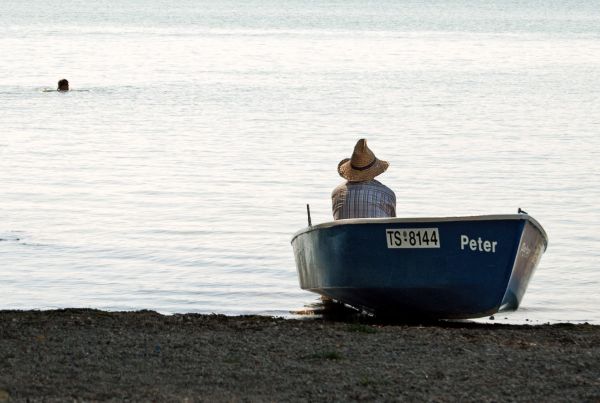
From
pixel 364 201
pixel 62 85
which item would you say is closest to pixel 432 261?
pixel 364 201

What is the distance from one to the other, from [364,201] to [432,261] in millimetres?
1155

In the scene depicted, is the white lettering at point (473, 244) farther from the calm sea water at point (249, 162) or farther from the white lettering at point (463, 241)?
the calm sea water at point (249, 162)

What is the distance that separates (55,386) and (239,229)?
37.2 ft

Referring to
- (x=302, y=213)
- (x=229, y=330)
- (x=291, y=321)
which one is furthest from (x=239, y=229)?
(x=229, y=330)

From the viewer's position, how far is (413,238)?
12.0 m

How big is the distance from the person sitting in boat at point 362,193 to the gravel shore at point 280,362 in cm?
142

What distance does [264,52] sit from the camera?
81062 millimetres

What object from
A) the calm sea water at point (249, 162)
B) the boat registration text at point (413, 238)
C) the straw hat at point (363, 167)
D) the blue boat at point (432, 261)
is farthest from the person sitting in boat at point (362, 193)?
the calm sea water at point (249, 162)

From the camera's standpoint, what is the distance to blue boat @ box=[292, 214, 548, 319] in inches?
467

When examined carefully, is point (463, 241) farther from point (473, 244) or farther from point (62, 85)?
point (62, 85)

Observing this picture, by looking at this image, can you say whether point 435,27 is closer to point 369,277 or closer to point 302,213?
point 302,213

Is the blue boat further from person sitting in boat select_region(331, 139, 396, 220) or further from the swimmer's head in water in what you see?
the swimmer's head in water

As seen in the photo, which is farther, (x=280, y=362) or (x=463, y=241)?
(x=463, y=241)

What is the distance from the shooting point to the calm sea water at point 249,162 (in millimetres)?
16500
